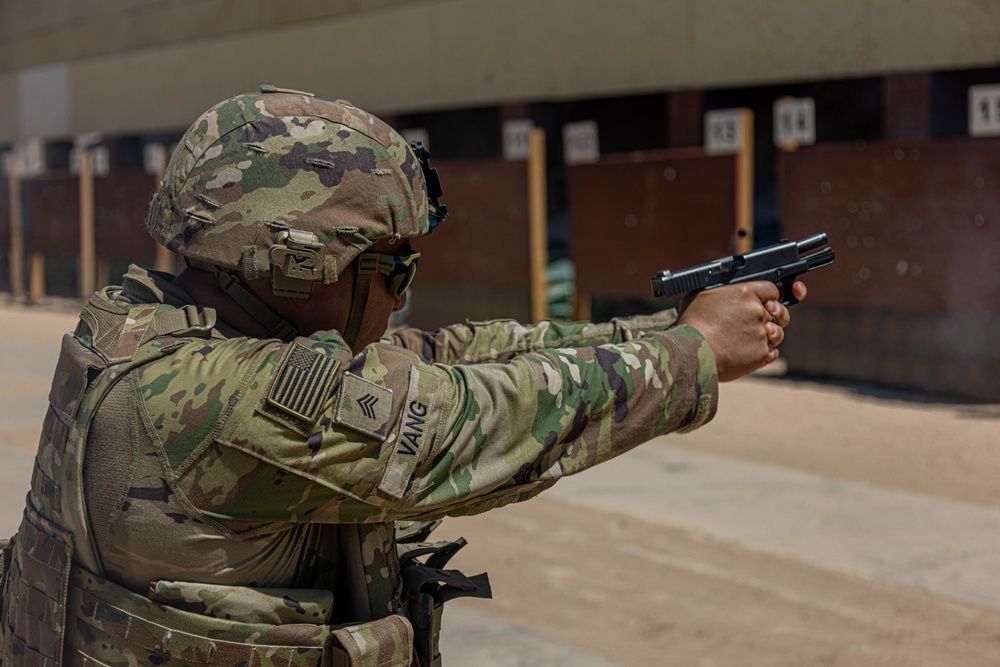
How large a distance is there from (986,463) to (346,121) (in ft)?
18.1

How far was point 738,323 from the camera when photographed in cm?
200

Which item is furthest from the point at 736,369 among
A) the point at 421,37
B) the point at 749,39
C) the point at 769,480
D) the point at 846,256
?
the point at 421,37

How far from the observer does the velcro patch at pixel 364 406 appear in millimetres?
1634

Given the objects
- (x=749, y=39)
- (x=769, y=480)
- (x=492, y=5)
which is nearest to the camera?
(x=769, y=480)

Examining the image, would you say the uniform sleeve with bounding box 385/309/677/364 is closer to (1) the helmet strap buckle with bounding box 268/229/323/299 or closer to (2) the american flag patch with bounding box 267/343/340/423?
(1) the helmet strap buckle with bounding box 268/229/323/299

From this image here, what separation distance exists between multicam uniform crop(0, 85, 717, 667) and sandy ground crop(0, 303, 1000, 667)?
2.13 meters

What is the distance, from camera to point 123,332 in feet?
5.67

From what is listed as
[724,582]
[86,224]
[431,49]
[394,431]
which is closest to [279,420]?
[394,431]

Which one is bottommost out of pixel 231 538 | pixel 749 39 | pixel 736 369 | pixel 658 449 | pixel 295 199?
pixel 658 449

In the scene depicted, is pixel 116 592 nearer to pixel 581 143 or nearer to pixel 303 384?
pixel 303 384

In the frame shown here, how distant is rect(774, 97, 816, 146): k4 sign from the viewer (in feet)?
30.3

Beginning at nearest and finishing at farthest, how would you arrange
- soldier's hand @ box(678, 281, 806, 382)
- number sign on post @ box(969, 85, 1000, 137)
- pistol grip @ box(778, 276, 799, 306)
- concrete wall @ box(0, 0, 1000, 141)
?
soldier's hand @ box(678, 281, 806, 382) < pistol grip @ box(778, 276, 799, 306) < number sign on post @ box(969, 85, 1000, 137) < concrete wall @ box(0, 0, 1000, 141)

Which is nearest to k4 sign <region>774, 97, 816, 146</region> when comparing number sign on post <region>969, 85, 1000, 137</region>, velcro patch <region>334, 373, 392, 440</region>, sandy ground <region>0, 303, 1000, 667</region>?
number sign on post <region>969, 85, 1000, 137</region>

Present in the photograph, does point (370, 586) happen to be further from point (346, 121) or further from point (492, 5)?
point (492, 5)
